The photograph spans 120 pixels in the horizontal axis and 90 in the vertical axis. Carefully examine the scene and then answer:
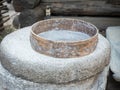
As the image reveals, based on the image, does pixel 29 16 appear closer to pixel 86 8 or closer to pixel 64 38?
pixel 86 8

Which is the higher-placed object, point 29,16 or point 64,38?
point 64,38

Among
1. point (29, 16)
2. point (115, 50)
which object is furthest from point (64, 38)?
point (29, 16)

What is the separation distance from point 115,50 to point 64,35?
71 centimetres

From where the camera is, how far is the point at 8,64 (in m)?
1.41

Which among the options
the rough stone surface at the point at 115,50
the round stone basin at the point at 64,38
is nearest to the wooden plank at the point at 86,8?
the rough stone surface at the point at 115,50

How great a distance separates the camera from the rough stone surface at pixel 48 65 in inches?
51.8

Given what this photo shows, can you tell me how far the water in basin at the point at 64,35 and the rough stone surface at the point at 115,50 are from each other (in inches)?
18.9

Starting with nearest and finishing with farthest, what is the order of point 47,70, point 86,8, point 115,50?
point 47,70 < point 115,50 < point 86,8

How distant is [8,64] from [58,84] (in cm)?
29

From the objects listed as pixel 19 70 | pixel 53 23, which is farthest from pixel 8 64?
pixel 53 23

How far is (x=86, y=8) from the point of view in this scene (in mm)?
2783

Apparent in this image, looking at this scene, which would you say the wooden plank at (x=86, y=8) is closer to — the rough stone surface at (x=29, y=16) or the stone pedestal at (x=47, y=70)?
the rough stone surface at (x=29, y=16)

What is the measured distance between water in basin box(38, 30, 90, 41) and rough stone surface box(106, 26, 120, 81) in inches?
18.9

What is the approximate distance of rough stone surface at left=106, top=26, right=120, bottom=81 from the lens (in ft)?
6.35
